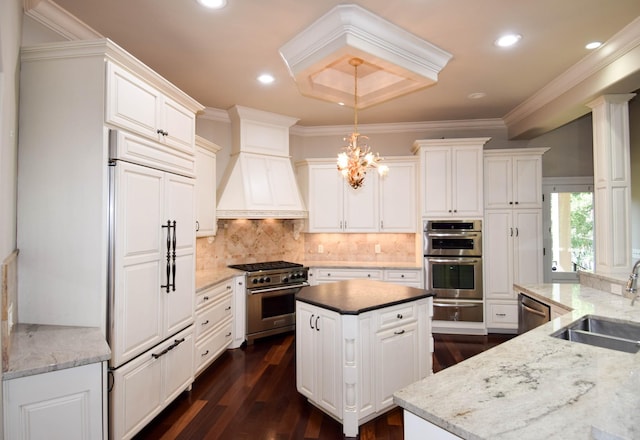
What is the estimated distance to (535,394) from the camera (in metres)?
1.23

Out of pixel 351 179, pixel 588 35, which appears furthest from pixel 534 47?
pixel 351 179

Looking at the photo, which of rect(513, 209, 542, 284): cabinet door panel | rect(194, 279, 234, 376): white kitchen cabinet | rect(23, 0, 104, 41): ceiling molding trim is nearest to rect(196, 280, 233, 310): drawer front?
rect(194, 279, 234, 376): white kitchen cabinet

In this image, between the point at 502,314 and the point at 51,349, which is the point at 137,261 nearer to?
the point at 51,349

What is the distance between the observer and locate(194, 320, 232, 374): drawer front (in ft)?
11.0

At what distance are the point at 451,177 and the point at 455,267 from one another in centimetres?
118

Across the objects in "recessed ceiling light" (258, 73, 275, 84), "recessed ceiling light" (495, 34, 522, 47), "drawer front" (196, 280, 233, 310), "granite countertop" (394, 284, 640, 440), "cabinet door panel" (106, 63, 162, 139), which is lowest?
"drawer front" (196, 280, 233, 310)

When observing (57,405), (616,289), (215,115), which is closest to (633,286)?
(616,289)

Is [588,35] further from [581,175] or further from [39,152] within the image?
[39,152]

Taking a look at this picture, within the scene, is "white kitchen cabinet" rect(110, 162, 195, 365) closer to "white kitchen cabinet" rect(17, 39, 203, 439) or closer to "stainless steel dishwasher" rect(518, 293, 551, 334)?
"white kitchen cabinet" rect(17, 39, 203, 439)

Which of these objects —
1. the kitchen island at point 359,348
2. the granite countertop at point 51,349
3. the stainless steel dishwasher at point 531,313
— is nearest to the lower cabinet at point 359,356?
the kitchen island at point 359,348

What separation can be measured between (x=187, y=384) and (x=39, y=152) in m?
2.07

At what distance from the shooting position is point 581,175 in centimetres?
516

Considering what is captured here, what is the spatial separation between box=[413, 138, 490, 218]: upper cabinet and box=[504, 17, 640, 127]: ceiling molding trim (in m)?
0.66

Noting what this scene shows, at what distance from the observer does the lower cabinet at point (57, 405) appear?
1548 mm
